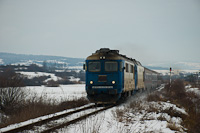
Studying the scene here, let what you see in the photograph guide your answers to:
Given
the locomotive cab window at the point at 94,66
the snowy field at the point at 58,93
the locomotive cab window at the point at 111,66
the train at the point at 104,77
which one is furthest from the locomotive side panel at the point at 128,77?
the snowy field at the point at 58,93

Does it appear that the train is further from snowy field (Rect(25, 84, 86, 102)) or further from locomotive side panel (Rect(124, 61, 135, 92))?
snowy field (Rect(25, 84, 86, 102))

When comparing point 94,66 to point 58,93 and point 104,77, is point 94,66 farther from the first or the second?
point 58,93

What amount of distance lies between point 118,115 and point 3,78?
11.3m

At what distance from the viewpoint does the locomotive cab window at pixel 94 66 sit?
50.2 ft

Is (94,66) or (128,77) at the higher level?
(94,66)

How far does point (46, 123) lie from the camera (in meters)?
8.46

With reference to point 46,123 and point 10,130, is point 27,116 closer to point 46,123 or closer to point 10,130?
point 46,123

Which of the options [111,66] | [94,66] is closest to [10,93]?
[94,66]

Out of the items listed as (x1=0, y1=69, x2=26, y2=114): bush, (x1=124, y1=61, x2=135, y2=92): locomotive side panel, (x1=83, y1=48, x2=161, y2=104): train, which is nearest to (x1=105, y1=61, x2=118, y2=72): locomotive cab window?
(x1=83, y1=48, x2=161, y2=104): train

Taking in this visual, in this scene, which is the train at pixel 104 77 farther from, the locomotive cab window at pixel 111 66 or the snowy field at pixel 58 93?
the snowy field at pixel 58 93

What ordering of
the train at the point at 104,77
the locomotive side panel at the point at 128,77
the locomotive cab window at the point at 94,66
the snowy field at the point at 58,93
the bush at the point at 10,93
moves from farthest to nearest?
the bush at the point at 10,93
the locomotive side panel at the point at 128,77
the locomotive cab window at the point at 94,66
the snowy field at the point at 58,93
the train at the point at 104,77

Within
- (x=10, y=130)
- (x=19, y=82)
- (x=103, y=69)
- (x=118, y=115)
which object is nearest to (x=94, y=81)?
(x=103, y=69)

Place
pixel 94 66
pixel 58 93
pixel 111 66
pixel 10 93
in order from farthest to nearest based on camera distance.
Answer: pixel 58 93
pixel 10 93
pixel 94 66
pixel 111 66

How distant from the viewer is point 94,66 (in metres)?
15.4
